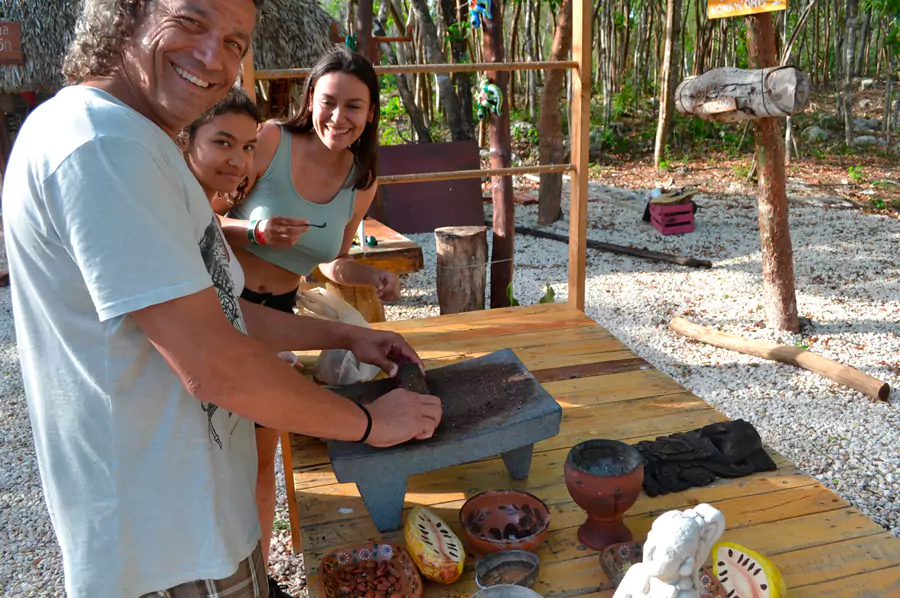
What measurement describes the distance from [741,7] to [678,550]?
3747 millimetres

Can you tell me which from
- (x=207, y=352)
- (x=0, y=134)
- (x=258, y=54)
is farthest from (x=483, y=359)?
(x=0, y=134)

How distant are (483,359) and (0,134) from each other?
7087 mm

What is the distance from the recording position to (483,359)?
218 cm

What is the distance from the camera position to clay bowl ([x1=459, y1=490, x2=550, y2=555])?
1.63 meters

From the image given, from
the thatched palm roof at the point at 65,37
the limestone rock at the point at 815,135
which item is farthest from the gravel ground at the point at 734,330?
the limestone rock at the point at 815,135

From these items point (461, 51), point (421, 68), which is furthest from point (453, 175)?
point (461, 51)

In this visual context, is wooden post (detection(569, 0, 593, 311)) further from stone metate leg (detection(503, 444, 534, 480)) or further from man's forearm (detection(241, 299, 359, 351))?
man's forearm (detection(241, 299, 359, 351))

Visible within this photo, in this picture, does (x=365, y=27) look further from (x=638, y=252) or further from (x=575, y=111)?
(x=575, y=111)

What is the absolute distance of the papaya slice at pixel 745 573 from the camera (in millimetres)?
1438

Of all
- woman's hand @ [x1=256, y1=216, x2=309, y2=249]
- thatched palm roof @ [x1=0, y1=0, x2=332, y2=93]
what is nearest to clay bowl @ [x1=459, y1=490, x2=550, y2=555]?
woman's hand @ [x1=256, y1=216, x2=309, y2=249]

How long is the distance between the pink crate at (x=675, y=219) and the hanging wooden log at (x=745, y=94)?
130 inches

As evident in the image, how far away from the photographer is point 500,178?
4.55 m

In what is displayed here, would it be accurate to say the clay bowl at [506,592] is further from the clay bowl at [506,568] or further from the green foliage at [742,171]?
the green foliage at [742,171]

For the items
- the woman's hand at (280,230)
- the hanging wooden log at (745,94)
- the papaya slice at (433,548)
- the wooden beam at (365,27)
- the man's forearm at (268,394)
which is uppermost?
the wooden beam at (365,27)
